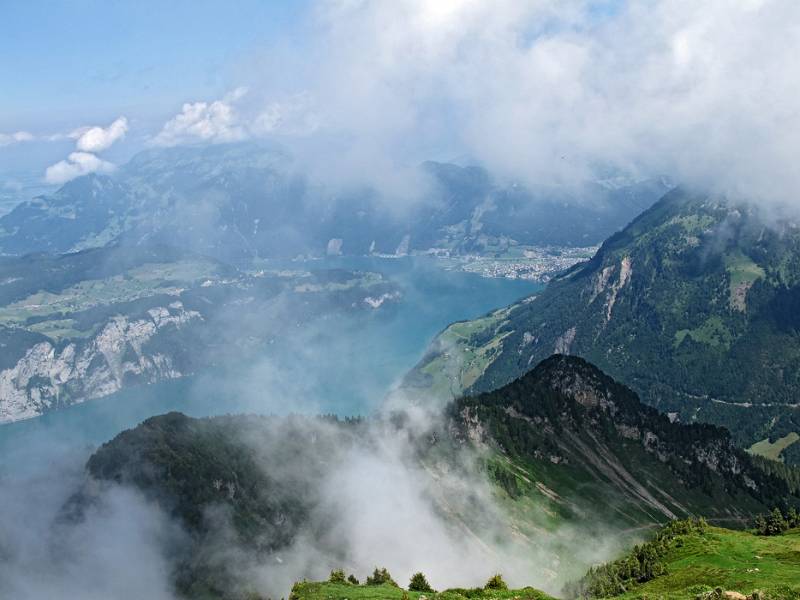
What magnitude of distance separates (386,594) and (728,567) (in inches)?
1781

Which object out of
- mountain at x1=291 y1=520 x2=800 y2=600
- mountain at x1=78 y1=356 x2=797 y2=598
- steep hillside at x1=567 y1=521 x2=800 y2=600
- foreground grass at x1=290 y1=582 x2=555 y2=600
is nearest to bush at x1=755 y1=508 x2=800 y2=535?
steep hillside at x1=567 y1=521 x2=800 y2=600

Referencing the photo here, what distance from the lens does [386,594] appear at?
8844 cm

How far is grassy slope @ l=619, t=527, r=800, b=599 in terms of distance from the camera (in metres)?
74.5

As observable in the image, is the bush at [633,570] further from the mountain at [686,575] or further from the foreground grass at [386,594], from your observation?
the foreground grass at [386,594]

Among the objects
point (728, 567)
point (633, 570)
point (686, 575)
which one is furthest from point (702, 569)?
point (633, 570)

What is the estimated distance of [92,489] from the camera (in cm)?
15375

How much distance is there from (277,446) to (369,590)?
9261 centimetres

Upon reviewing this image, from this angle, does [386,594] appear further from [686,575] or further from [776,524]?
[776,524]

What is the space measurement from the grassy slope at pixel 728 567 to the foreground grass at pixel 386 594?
12.8 metres

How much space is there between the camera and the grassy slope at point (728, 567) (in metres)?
74.5

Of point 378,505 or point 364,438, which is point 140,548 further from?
point 364,438

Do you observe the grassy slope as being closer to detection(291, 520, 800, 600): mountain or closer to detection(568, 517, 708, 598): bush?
Result: detection(291, 520, 800, 600): mountain

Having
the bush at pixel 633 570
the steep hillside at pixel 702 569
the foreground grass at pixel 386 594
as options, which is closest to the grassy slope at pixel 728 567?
the steep hillside at pixel 702 569

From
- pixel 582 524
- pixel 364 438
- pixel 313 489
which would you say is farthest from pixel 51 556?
pixel 582 524
